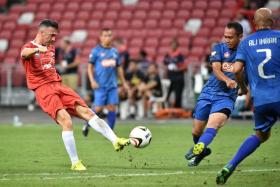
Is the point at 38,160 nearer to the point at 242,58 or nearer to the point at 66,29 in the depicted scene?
the point at 242,58

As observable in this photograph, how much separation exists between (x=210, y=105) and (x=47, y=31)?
9.18ft

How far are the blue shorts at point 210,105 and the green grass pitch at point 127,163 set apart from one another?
0.80 metres

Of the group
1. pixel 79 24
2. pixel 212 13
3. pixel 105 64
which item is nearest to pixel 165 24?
pixel 212 13

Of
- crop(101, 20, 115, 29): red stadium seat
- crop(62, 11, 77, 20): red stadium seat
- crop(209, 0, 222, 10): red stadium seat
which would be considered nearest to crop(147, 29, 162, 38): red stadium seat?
crop(101, 20, 115, 29): red stadium seat

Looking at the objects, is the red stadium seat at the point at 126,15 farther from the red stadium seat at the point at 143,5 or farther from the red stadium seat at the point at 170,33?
the red stadium seat at the point at 170,33

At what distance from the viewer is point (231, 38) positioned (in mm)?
13164

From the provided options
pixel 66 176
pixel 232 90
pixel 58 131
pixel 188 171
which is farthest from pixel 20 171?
pixel 58 131

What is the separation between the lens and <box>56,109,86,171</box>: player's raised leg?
42.0 feet

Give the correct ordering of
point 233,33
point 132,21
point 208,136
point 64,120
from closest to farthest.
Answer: point 208,136 → point 64,120 → point 233,33 → point 132,21

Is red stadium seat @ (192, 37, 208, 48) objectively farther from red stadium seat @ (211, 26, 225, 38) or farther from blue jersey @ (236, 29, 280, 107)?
blue jersey @ (236, 29, 280, 107)

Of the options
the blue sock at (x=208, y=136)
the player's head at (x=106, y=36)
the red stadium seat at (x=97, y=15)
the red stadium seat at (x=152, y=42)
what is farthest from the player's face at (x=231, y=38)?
the red stadium seat at (x=97, y=15)

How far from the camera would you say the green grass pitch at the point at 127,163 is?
37.1 feet

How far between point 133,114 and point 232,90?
14.4 meters

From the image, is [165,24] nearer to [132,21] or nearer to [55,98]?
[132,21]
